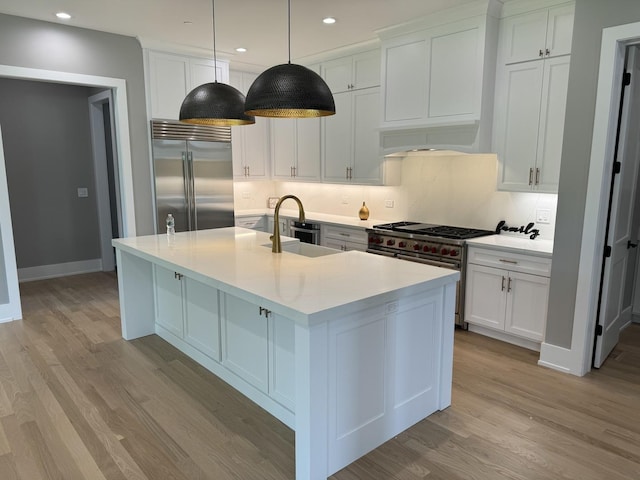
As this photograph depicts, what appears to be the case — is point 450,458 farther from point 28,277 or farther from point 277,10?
point 28,277

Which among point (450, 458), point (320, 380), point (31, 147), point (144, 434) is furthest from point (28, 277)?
point (450, 458)

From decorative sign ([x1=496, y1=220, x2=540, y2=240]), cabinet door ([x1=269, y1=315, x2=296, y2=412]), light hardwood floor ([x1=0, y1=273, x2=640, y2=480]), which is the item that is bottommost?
light hardwood floor ([x1=0, y1=273, x2=640, y2=480])

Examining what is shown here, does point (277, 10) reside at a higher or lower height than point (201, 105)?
higher

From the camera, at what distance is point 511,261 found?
366cm

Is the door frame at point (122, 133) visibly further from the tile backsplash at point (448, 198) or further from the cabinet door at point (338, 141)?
the tile backsplash at point (448, 198)

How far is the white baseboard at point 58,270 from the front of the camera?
231 inches

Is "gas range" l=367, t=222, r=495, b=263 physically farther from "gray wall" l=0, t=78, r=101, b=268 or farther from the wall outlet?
"gray wall" l=0, t=78, r=101, b=268

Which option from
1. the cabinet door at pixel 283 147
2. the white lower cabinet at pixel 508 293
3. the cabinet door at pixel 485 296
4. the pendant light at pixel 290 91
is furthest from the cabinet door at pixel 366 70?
the pendant light at pixel 290 91

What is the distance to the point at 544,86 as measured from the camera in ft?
11.7

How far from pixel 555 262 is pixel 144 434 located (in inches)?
118

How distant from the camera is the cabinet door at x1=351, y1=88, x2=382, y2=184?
16.1ft

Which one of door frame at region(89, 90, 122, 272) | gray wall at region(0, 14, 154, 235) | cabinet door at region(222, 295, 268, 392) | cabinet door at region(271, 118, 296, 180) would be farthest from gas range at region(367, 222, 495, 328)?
door frame at region(89, 90, 122, 272)

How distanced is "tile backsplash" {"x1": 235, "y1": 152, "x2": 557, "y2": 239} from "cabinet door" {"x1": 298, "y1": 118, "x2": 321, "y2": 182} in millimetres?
350

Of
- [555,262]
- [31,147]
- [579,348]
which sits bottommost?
[579,348]
